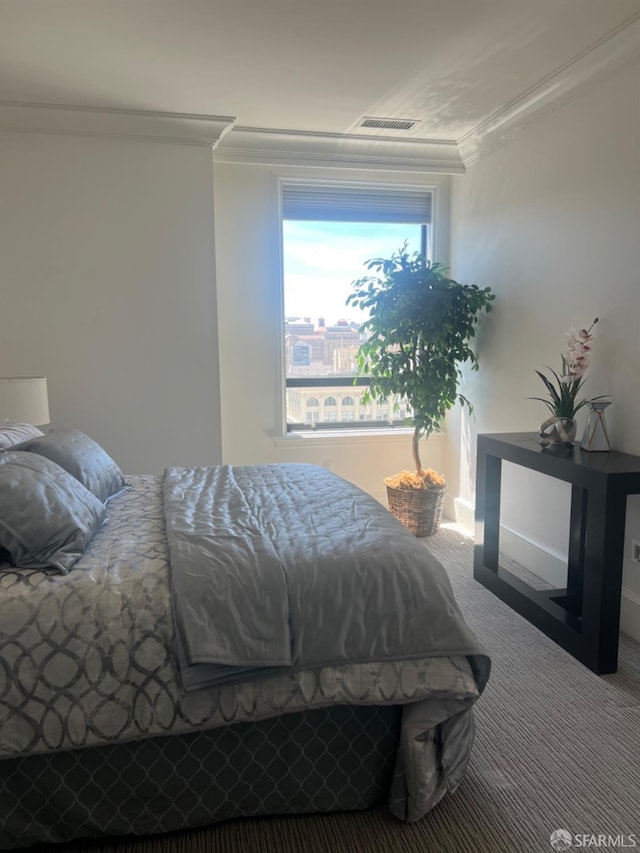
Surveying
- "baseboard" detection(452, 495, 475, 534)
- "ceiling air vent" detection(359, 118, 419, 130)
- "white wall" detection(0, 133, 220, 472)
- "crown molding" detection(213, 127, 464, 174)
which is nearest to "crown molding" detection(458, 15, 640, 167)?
"crown molding" detection(213, 127, 464, 174)

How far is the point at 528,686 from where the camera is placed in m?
2.27

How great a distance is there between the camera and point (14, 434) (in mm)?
2322

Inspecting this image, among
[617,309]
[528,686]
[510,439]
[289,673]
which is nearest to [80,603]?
→ [289,673]

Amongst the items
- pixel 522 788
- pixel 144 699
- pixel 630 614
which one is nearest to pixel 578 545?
pixel 630 614

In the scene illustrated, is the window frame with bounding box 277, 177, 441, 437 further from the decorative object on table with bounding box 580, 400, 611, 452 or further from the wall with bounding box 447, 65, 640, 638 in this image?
the decorative object on table with bounding box 580, 400, 611, 452

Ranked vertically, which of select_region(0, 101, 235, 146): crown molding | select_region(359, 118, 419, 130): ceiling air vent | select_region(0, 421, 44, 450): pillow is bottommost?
select_region(0, 421, 44, 450): pillow

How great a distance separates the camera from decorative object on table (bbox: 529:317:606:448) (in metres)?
2.74

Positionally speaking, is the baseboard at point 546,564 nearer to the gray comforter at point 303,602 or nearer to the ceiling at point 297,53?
the gray comforter at point 303,602

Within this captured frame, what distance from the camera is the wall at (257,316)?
4094 millimetres

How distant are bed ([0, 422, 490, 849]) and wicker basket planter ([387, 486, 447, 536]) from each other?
2.26 meters

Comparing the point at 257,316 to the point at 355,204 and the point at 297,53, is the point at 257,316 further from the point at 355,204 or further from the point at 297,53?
the point at 297,53

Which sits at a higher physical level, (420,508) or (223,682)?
(223,682)

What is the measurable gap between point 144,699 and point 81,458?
1095 millimetres

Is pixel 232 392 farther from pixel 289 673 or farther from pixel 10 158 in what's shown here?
pixel 289 673
